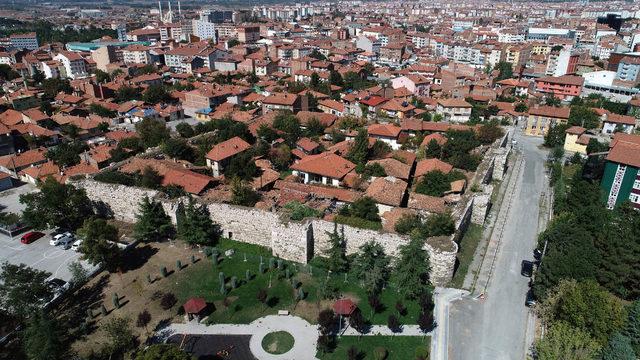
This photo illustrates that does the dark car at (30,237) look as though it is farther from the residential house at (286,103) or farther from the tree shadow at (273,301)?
the residential house at (286,103)

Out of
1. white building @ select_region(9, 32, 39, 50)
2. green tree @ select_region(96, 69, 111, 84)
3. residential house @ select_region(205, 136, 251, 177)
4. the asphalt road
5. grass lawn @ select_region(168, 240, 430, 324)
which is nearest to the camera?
the asphalt road

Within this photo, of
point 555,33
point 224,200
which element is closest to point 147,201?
point 224,200

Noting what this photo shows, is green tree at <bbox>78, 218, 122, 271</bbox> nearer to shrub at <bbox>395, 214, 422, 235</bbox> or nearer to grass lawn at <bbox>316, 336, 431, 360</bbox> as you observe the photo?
grass lawn at <bbox>316, 336, 431, 360</bbox>

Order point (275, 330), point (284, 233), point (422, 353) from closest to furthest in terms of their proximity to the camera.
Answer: point (422, 353), point (275, 330), point (284, 233)

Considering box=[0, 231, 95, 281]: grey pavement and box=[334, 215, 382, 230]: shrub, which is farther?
box=[0, 231, 95, 281]: grey pavement

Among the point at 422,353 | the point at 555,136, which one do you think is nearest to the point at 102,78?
the point at 555,136

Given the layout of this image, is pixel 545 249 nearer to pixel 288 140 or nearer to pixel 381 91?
pixel 288 140

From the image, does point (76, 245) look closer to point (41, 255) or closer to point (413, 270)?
point (41, 255)

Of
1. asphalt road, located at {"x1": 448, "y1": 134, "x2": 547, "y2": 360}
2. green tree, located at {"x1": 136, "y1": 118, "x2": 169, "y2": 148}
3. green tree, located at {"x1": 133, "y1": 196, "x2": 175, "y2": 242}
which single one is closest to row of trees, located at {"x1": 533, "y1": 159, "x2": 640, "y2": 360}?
asphalt road, located at {"x1": 448, "y1": 134, "x2": 547, "y2": 360}
